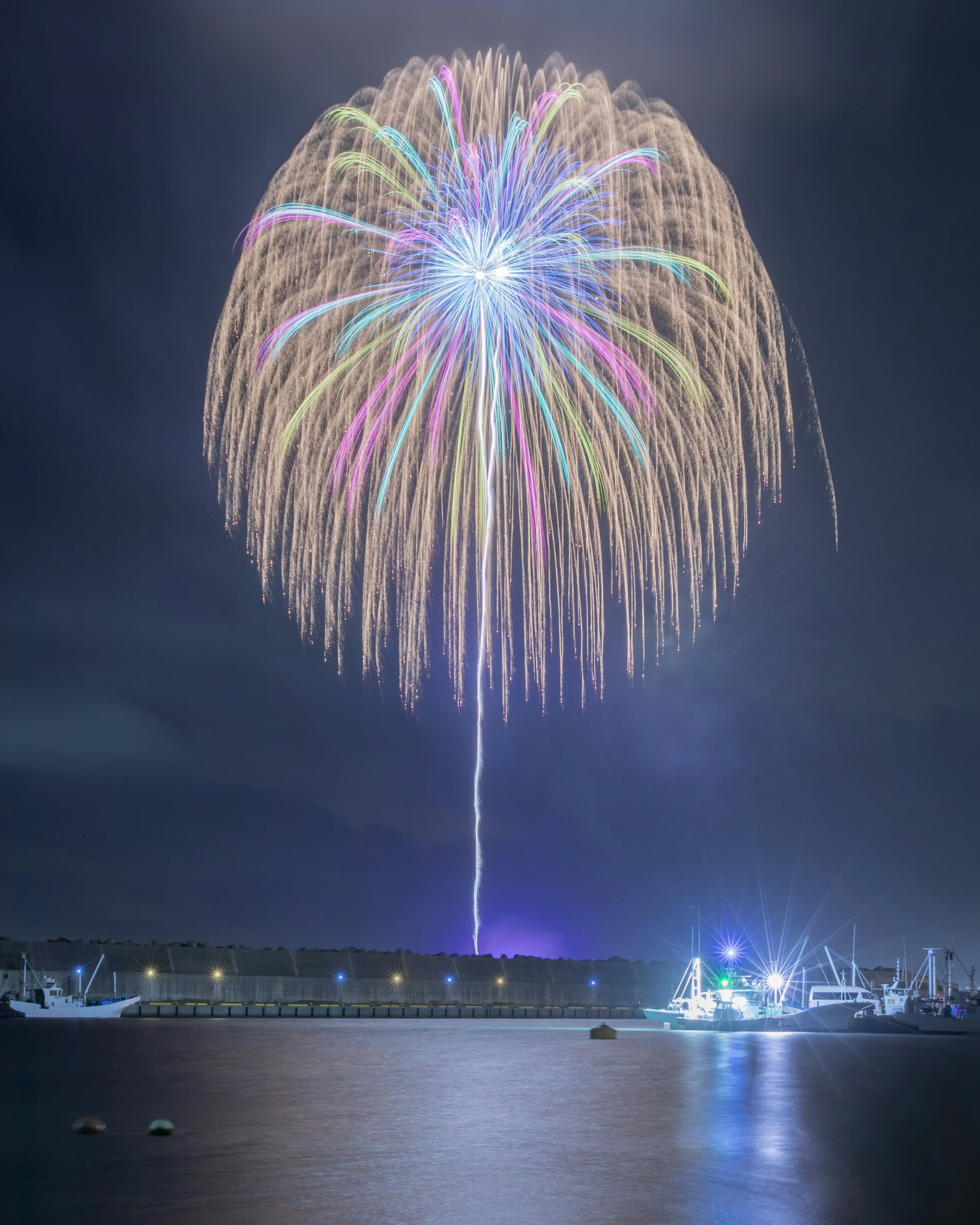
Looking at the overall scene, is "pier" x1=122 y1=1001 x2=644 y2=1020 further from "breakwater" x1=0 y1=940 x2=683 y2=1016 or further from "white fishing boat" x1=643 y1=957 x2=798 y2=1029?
"white fishing boat" x1=643 y1=957 x2=798 y2=1029

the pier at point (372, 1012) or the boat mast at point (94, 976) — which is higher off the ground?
the boat mast at point (94, 976)

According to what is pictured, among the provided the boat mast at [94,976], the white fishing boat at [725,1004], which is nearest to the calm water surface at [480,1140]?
the white fishing boat at [725,1004]

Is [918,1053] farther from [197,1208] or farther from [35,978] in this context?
[35,978]

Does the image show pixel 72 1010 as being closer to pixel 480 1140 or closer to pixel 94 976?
pixel 94 976

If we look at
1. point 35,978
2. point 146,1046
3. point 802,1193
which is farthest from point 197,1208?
point 35,978

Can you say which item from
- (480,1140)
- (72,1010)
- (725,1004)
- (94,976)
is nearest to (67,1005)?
(72,1010)

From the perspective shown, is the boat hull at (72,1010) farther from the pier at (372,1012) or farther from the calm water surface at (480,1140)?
the calm water surface at (480,1140)

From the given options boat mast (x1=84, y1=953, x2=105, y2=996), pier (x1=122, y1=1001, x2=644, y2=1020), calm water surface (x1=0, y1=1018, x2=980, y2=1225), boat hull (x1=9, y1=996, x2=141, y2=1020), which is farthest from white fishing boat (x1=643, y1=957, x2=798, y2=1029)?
boat mast (x1=84, y1=953, x2=105, y2=996)
